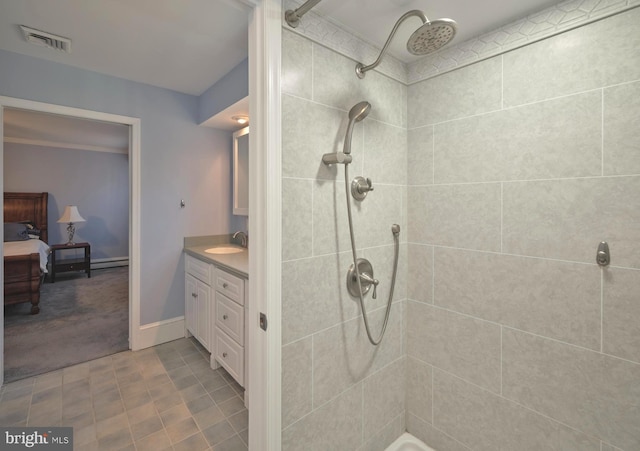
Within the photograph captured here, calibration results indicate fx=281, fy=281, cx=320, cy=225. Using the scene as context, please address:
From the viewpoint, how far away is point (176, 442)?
1.57 m

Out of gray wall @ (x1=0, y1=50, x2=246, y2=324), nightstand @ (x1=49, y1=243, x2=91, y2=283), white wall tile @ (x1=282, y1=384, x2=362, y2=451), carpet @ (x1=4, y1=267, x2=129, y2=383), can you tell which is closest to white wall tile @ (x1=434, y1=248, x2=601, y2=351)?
white wall tile @ (x1=282, y1=384, x2=362, y2=451)

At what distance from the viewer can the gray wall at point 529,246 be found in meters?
1.00

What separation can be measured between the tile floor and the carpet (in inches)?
7.8

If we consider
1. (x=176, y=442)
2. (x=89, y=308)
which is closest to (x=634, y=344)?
(x=176, y=442)

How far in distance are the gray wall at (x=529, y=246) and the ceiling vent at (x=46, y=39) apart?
2284mm

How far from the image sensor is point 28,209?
4.85 meters

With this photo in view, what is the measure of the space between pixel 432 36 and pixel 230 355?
2.13 metres

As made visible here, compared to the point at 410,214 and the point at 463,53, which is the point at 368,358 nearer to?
the point at 410,214

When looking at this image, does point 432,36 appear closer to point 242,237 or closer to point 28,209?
point 242,237

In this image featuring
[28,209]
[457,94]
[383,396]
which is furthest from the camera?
[28,209]

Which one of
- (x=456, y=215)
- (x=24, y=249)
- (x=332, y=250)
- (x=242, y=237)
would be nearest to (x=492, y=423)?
(x=456, y=215)

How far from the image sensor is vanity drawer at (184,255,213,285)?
7.47 ft

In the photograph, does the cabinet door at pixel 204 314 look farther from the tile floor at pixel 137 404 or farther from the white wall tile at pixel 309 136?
the white wall tile at pixel 309 136

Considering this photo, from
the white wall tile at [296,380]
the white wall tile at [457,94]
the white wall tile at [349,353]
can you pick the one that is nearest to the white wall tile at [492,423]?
the white wall tile at [349,353]
